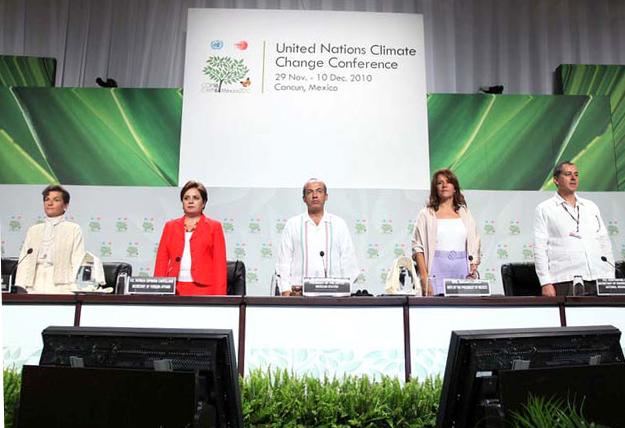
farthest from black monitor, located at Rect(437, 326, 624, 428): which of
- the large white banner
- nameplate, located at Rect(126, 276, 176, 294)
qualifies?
the large white banner

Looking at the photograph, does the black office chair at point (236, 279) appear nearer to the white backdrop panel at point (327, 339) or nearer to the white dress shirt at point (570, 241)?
the white backdrop panel at point (327, 339)

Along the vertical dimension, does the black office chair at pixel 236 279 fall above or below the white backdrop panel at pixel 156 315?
above

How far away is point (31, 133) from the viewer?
5102 millimetres

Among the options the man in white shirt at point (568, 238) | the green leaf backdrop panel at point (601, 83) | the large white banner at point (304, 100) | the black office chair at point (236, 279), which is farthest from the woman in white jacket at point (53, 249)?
the green leaf backdrop panel at point (601, 83)

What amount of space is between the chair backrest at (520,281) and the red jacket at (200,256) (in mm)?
1701

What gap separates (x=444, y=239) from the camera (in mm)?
3264

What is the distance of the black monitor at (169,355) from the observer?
1271mm

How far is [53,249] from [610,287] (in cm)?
311

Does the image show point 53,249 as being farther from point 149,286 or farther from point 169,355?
point 169,355

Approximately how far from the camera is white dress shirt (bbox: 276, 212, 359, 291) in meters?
3.43

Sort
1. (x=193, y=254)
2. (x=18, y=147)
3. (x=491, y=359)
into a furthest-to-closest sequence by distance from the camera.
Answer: (x=18, y=147) < (x=193, y=254) < (x=491, y=359)

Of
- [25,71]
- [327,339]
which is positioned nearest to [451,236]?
[327,339]

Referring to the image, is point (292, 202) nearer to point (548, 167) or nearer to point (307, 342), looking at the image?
point (548, 167)

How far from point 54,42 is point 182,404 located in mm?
5554
